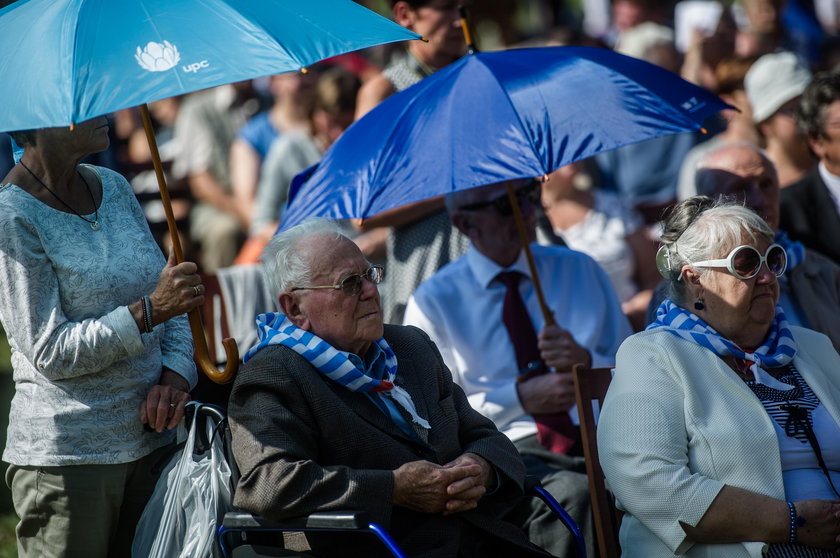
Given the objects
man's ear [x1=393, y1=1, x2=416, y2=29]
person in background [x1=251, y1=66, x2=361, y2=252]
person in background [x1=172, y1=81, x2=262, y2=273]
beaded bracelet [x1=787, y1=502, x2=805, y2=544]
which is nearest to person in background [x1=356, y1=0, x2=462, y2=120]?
man's ear [x1=393, y1=1, x2=416, y2=29]

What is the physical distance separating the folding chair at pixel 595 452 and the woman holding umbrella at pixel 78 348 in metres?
1.41

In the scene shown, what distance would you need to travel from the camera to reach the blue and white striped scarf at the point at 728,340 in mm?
3582

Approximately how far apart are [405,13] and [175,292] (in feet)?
8.88

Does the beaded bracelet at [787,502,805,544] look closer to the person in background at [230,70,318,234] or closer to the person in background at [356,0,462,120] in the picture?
the person in background at [356,0,462,120]

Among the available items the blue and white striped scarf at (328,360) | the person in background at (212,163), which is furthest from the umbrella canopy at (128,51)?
the person in background at (212,163)

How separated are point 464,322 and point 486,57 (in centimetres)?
122

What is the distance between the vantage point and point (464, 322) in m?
4.89

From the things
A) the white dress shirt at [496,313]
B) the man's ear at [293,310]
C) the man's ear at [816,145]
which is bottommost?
the white dress shirt at [496,313]

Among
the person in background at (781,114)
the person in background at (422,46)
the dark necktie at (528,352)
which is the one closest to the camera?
the dark necktie at (528,352)

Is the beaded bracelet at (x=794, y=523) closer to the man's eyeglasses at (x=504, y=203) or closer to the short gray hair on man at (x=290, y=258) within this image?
the short gray hair on man at (x=290, y=258)

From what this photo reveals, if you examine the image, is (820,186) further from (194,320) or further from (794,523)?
(194,320)

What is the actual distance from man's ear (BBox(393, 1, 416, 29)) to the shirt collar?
4.34 feet

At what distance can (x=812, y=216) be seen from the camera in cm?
549

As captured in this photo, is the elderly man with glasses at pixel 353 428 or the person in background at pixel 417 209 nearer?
the elderly man with glasses at pixel 353 428
